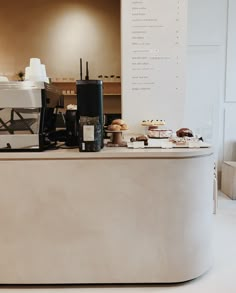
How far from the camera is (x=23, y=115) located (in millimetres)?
2043

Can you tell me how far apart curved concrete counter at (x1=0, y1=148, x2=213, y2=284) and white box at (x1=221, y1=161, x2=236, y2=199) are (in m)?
2.56

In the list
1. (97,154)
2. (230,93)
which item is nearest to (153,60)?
(97,154)

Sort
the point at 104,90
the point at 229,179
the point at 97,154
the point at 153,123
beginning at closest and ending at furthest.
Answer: the point at 97,154 < the point at 153,123 < the point at 229,179 < the point at 104,90

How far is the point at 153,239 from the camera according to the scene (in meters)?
2.10

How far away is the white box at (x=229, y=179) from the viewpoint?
4.48 metres

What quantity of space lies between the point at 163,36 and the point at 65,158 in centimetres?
156

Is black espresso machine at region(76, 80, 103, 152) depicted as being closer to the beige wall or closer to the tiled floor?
the tiled floor

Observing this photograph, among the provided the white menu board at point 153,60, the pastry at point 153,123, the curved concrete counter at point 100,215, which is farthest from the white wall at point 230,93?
the curved concrete counter at point 100,215

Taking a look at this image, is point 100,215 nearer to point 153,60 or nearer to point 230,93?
point 153,60

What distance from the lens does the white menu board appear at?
9.41 ft

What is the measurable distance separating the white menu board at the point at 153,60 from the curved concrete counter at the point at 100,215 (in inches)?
37.6

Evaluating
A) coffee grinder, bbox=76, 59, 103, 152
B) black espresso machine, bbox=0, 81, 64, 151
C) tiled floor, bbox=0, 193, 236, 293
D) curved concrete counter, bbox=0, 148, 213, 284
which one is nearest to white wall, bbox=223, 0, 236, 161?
tiled floor, bbox=0, 193, 236, 293

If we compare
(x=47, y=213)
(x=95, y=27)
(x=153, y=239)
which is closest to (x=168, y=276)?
(x=153, y=239)

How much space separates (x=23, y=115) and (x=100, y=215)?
0.80 meters
